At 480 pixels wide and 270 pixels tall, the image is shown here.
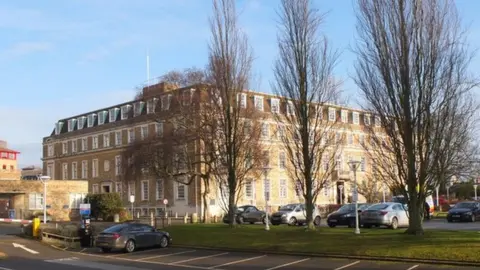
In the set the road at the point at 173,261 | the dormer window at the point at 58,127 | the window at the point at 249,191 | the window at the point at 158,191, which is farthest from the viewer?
the dormer window at the point at 58,127

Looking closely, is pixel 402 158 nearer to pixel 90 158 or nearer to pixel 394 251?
pixel 394 251

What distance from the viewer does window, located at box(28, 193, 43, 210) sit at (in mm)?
64188

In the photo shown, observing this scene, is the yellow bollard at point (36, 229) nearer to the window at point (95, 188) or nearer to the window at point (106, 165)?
the window at point (106, 165)

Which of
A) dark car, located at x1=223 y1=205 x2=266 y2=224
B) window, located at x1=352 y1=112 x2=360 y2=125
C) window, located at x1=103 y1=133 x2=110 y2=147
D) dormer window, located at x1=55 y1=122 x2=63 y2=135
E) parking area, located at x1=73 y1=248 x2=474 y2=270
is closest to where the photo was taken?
parking area, located at x1=73 y1=248 x2=474 y2=270

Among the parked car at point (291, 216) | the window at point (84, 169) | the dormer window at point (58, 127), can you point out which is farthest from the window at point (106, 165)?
the parked car at point (291, 216)

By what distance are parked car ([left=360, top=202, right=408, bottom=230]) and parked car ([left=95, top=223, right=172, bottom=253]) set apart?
11496 millimetres

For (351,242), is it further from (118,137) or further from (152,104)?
(118,137)

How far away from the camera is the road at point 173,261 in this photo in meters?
19.8

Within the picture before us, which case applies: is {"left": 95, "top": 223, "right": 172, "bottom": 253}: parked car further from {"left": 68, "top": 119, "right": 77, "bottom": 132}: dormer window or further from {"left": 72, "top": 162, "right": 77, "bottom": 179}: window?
{"left": 68, "top": 119, "right": 77, "bottom": 132}: dormer window

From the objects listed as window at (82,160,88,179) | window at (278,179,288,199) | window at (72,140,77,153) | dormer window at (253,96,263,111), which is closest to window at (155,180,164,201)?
window at (278,179,288,199)

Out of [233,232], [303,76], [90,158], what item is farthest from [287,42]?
[90,158]

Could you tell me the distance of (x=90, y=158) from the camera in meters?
84.8

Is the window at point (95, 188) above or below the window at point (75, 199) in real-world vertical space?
above

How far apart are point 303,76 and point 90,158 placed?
204ft
